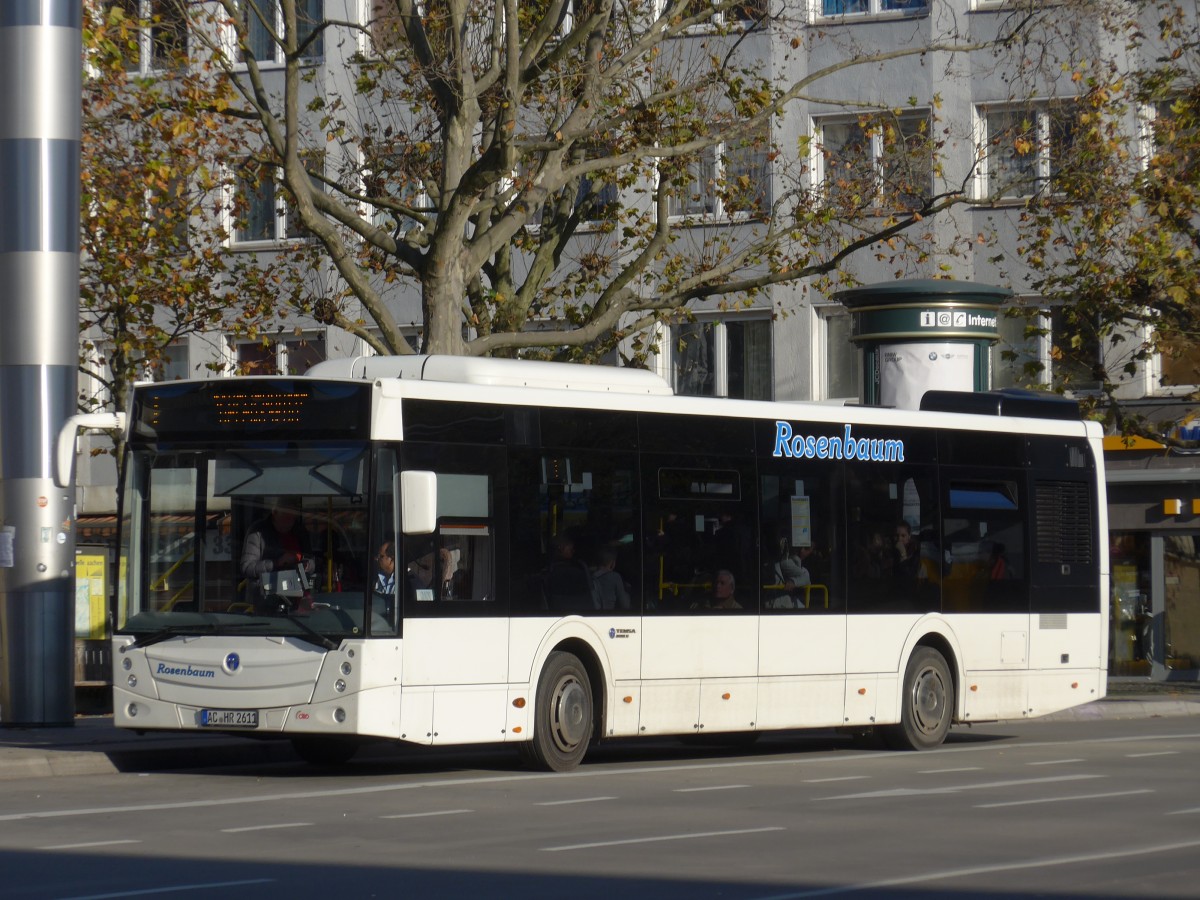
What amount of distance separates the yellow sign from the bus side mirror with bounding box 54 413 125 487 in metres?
8.14

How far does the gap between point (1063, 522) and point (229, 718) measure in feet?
29.5

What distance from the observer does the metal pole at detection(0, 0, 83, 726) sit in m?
18.2

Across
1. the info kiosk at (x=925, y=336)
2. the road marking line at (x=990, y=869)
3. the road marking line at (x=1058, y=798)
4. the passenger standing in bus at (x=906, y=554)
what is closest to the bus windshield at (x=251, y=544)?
the road marking line at (x=1058, y=798)

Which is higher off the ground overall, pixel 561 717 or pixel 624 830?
pixel 561 717

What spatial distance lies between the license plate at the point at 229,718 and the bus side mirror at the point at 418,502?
163 cm

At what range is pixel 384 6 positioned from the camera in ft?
115

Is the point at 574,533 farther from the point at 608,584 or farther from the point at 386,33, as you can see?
the point at 386,33

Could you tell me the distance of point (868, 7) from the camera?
34.6 meters

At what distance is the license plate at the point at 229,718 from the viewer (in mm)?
14484

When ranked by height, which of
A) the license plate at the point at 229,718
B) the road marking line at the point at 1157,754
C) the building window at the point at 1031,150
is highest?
the building window at the point at 1031,150

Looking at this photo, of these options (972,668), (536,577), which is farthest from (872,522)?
(536,577)

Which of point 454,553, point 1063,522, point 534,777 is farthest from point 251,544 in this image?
point 1063,522

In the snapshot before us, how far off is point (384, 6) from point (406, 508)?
875 inches

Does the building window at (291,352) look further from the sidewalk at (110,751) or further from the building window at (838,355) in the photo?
the sidewalk at (110,751)
